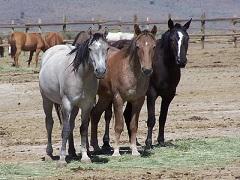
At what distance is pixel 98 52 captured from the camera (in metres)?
11.0

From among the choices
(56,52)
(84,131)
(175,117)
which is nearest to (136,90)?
(84,131)

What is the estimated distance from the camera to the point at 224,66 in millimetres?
28422

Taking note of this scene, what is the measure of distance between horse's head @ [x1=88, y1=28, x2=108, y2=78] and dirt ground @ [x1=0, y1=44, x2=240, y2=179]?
143cm

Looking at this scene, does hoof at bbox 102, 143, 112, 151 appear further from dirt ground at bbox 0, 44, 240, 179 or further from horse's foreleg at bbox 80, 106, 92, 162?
horse's foreleg at bbox 80, 106, 92, 162

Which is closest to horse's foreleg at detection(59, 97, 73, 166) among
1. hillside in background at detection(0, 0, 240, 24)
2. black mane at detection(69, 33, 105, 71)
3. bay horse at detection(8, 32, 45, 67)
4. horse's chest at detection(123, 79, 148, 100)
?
black mane at detection(69, 33, 105, 71)

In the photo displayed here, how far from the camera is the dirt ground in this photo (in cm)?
1076

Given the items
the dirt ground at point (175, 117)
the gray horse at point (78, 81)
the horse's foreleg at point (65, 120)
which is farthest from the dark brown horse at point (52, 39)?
the horse's foreleg at point (65, 120)

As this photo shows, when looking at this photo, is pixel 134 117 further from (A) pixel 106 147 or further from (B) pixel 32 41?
(B) pixel 32 41

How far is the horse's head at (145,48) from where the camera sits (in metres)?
11.5

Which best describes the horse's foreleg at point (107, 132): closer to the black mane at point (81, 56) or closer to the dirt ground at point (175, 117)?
the dirt ground at point (175, 117)

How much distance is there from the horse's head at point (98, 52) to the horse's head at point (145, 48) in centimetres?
78

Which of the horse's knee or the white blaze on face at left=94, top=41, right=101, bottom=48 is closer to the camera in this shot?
the white blaze on face at left=94, top=41, right=101, bottom=48

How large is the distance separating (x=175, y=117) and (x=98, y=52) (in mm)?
6010

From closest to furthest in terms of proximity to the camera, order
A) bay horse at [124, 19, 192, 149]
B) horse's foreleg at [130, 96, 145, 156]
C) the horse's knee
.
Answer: horse's foreleg at [130, 96, 145, 156]
bay horse at [124, 19, 192, 149]
the horse's knee
